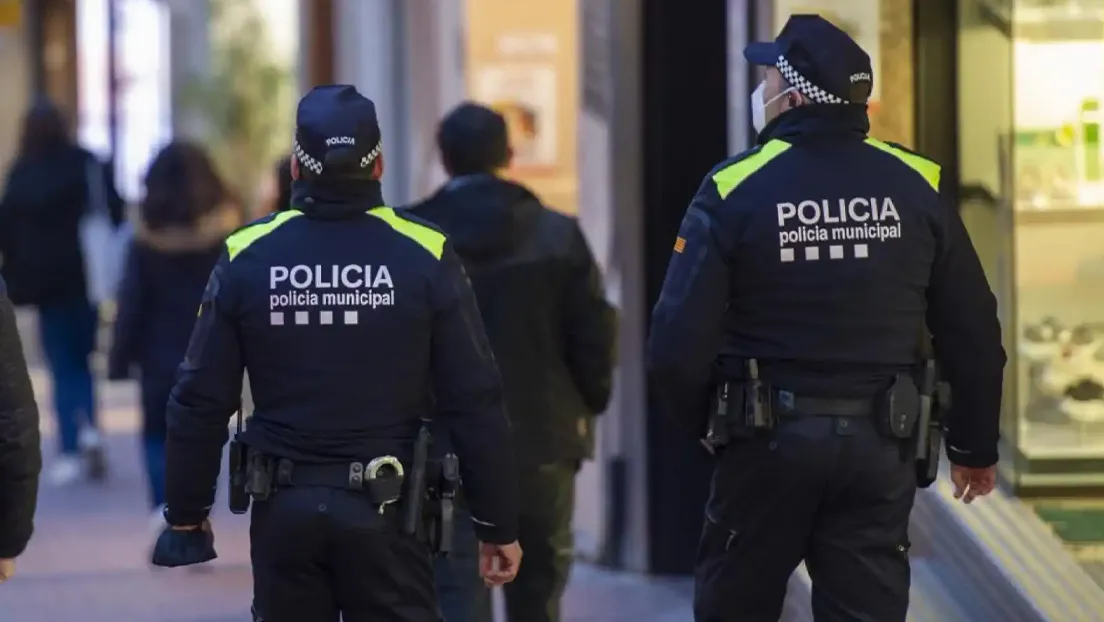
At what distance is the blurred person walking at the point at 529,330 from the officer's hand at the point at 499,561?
43.9 inches

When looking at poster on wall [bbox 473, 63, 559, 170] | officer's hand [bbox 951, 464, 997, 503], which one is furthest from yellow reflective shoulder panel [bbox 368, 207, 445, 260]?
poster on wall [bbox 473, 63, 559, 170]

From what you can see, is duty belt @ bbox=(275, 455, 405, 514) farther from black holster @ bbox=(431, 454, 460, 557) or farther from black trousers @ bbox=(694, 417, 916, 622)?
black trousers @ bbox=(694, 417, 916, 622)

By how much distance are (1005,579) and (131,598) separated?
363 cm

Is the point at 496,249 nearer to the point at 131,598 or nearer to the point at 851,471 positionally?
the point at 851,471

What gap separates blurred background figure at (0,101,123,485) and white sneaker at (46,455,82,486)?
484 millimetres

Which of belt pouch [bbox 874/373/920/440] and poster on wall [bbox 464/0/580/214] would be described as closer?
belt pouch [bbox 874/373/920/440]

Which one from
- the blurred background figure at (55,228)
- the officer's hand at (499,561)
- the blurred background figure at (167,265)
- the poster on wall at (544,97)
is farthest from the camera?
the poster on wall at (544,97)

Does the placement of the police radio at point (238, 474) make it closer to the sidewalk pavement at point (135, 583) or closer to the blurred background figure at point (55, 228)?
the sidewalk pavement at point (135, 583)

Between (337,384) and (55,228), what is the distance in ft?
21.1

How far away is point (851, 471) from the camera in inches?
184

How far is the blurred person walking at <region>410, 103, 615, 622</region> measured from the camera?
5824mm

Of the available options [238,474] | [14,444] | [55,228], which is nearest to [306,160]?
[238,474]

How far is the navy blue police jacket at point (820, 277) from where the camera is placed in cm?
470

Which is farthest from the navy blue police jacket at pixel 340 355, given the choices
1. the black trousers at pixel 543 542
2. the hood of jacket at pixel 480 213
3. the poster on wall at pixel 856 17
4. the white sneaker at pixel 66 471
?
the white sneaker at pixel 66 471
